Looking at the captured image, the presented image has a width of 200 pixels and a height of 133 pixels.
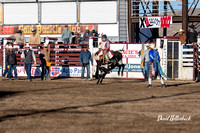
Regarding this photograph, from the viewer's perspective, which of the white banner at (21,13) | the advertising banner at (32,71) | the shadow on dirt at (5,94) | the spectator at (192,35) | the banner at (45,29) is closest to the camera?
the shadow on dirt at (5,94)

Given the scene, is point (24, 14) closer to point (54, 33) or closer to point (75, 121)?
point (54, 33)

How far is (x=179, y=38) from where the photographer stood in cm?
2231

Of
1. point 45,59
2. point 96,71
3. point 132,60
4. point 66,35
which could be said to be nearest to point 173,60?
point 132,60

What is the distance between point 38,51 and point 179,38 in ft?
26.0

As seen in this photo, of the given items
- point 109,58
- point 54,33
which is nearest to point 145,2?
point 54,33

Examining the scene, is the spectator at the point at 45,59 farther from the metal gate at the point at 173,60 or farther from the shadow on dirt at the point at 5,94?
the shadow on dirt at the point at 5,94

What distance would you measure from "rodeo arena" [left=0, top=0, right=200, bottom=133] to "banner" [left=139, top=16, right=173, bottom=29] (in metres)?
0.07

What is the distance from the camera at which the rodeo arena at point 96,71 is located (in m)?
9.05

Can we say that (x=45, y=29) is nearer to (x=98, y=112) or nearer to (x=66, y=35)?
(x=66, y=35)

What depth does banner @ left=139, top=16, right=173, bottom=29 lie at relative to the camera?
27.9 metres

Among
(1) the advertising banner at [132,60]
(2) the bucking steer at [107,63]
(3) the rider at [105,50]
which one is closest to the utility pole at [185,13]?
(1) the advertising banner at [132,60]

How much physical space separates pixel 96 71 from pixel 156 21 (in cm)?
786

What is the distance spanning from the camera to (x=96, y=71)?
22.1 meters

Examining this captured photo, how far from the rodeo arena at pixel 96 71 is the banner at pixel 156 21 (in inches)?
2.6
